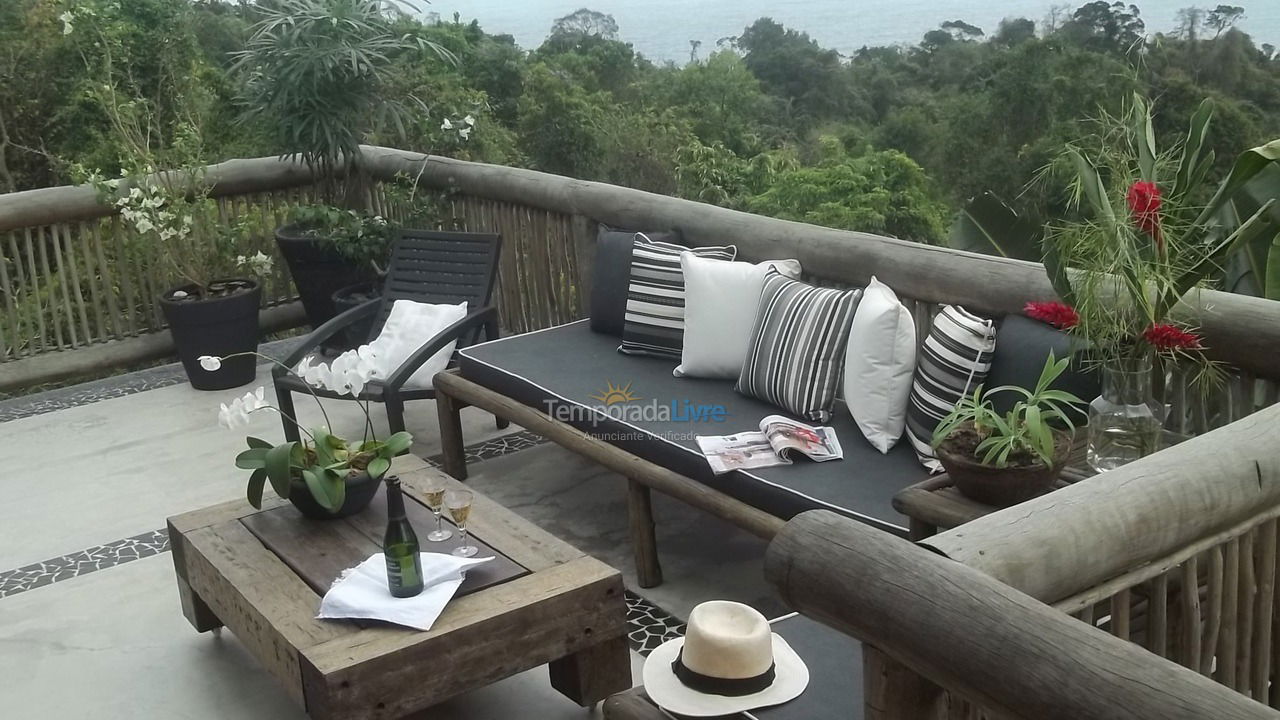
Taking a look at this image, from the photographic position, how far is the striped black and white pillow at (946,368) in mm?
3016

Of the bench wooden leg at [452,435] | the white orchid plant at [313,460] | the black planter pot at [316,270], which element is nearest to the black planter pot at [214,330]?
the black planter pot at [316,270]

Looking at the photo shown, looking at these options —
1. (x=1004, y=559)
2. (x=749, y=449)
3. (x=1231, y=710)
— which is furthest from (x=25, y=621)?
(x=1231, y=710)

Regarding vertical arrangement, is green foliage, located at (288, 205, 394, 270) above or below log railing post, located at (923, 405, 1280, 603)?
below

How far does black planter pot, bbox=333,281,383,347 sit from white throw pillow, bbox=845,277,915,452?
2506 mm

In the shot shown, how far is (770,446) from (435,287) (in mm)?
2273

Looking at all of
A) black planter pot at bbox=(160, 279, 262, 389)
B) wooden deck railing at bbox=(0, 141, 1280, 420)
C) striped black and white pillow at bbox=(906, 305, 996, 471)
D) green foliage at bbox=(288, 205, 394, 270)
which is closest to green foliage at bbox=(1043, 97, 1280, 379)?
striped black and white pillow at bbox=(906, 305, 996, 471)

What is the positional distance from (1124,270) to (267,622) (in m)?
2.02

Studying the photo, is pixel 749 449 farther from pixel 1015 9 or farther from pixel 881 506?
pixel 1015 9

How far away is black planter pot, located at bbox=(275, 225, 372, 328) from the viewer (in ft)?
19.0

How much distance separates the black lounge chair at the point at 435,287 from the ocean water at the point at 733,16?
176 inches

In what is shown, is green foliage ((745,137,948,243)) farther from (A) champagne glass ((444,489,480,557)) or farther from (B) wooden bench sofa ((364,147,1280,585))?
(A) champagne glass ((444,489,480,557))

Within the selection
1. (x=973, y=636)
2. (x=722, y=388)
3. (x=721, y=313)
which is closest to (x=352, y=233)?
(x=721, y=313)

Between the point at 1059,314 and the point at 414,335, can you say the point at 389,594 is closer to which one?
the point at 1059,314

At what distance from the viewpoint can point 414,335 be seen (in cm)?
469
